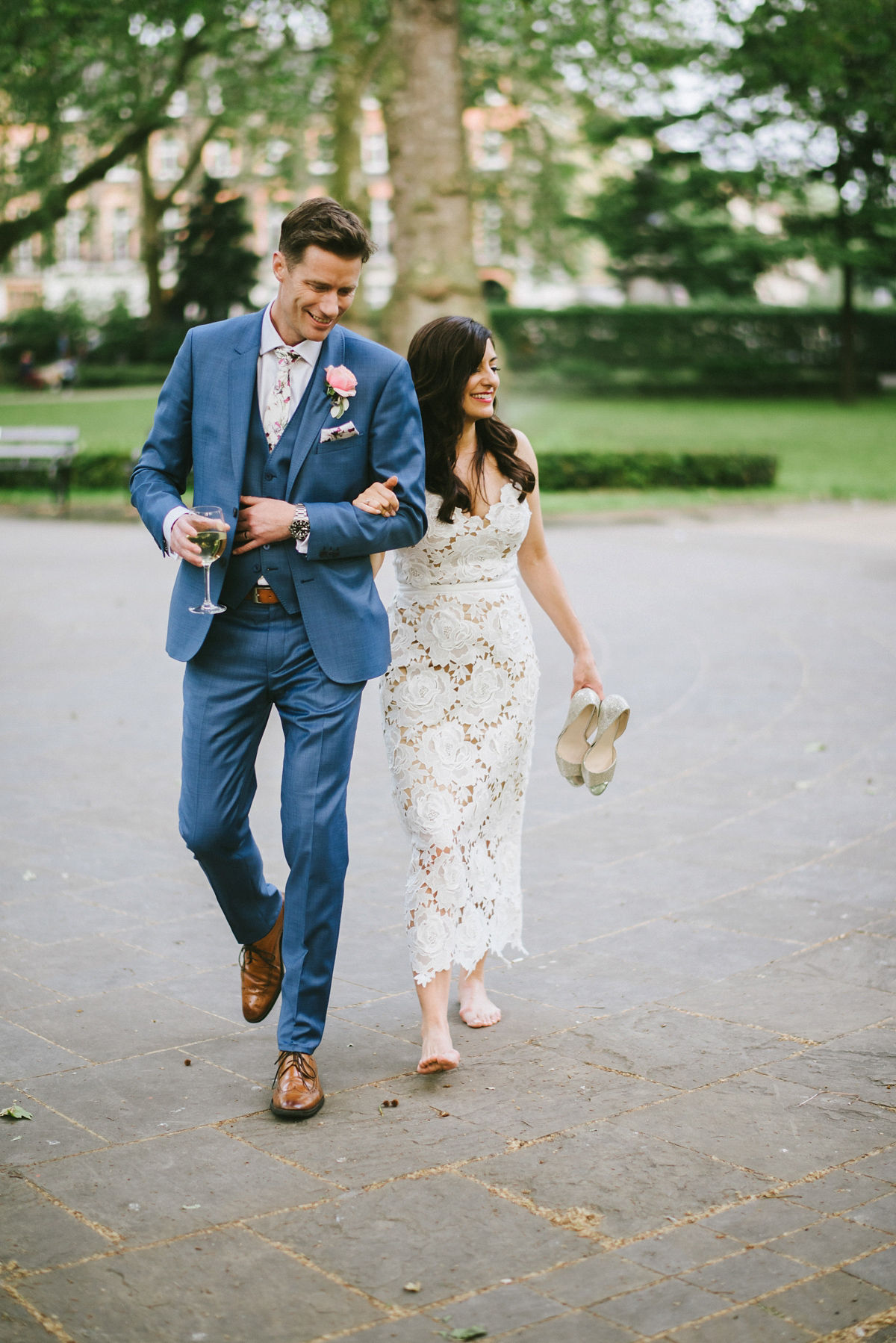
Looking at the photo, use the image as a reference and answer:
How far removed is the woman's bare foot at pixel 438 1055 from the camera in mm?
3725

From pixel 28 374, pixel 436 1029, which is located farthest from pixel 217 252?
pixel 436 1029

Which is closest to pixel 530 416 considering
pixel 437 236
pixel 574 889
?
pixel 437 236

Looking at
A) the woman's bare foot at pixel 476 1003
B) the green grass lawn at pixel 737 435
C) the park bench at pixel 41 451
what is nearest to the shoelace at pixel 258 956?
the woman's bare foot at pixel 476 1003

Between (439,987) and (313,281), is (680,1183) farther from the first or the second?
(313,281)

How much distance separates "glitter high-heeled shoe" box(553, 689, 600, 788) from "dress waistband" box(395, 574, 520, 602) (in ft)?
1.29

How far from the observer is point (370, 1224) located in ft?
9.77

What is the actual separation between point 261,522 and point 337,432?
1.02ft

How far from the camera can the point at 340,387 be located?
11.7 feet

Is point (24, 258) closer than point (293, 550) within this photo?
No

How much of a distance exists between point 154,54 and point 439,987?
84.4 ft

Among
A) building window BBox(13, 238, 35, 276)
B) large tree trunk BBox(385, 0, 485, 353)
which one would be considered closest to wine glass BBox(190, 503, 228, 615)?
large tree trunk BBox(385, 0, 485, 353)

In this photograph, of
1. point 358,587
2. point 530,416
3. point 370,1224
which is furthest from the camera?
point 530,416

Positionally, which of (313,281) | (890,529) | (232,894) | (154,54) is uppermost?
(154,54)

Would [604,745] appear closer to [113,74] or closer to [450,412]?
[450,412]
